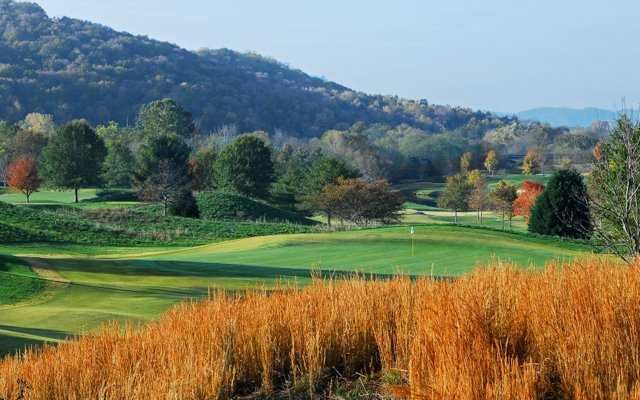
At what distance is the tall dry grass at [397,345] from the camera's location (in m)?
4.96

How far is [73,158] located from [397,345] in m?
72.7

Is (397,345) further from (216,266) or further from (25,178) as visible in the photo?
(25,178)

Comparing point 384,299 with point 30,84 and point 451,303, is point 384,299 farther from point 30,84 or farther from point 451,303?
point 30,84

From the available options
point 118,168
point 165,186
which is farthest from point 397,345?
point 118,168

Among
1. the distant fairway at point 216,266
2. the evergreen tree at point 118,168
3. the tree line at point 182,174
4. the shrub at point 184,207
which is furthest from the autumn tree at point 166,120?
the distant fairway at point 216,266

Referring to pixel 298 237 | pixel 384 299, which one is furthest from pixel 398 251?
pixel 384 299

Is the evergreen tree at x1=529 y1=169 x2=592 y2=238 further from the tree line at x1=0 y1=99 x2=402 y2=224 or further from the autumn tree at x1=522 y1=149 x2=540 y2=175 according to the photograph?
the autumn tree at x1=522 y1=149 x2=540 y2=175

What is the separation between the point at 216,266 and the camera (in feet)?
92.0

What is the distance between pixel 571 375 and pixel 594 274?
1873 mm

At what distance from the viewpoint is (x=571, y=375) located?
196 inches

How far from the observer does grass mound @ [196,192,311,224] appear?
6550 cm

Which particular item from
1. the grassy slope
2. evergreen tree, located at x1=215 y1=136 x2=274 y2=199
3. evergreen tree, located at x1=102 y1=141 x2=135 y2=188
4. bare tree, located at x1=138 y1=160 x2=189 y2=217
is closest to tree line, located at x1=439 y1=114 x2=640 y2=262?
the grassy slope

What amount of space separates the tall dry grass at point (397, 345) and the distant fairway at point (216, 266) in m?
1.06

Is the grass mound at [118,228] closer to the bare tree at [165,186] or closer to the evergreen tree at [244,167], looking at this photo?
the bare tree at [165,186]
